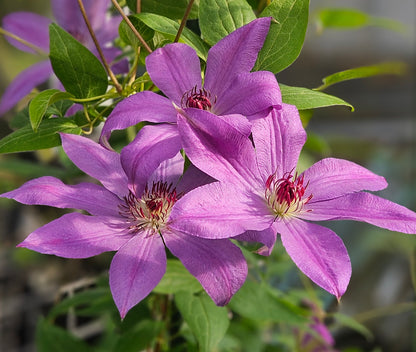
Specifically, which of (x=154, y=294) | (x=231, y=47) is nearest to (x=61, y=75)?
(x=231, y=47)

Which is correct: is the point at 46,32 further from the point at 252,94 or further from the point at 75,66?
the point at 252,94

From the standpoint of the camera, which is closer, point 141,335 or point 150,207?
point 150,207

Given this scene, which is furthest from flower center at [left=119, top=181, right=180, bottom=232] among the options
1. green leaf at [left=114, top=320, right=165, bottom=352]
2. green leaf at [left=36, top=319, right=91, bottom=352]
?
green leaf at [left=36, top=319, right=91, bottom=352]

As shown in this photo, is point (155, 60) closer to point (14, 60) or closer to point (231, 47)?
point (231, 47)

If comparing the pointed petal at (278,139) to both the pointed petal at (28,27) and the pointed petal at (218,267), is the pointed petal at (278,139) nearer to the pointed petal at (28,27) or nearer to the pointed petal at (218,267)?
the pointed petal at (218,267)

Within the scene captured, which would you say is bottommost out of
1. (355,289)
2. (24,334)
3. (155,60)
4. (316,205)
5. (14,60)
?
(355,289)

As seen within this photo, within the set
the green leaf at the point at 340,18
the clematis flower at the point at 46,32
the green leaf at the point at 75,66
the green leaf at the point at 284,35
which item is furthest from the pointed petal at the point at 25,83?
the green leaf at the point at 340,18

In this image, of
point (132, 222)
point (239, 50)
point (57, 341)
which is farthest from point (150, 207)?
point (57, 341)

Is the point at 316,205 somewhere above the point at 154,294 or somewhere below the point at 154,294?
above
